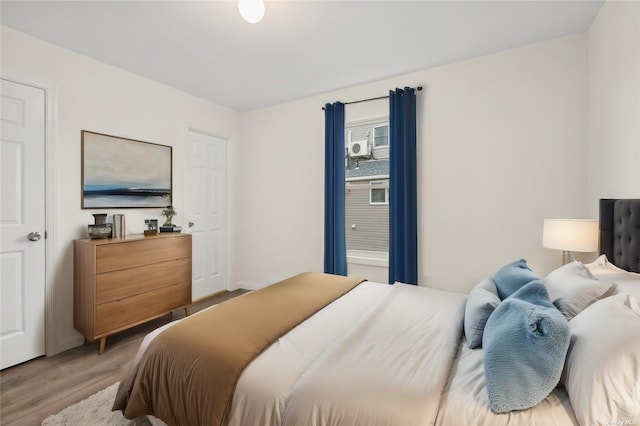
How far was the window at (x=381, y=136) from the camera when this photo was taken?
3.55m

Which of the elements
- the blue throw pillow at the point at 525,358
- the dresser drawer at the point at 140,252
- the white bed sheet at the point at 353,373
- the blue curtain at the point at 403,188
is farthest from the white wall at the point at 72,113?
the blue throw pillow at the point at 525,358

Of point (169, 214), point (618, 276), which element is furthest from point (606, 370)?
point (169, 214)

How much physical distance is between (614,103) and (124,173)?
4227 mm

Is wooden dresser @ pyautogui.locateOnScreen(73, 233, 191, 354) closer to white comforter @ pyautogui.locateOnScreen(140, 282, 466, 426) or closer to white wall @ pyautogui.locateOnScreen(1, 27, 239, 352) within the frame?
white wall @ pyautogui.locateOnScreen(1, 27, 239, 352)

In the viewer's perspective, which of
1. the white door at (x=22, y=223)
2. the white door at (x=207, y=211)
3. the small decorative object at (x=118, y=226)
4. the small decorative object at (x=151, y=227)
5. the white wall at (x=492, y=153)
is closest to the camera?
the white door at (x=22, y=223)

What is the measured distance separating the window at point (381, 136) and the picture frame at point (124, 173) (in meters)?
2.46

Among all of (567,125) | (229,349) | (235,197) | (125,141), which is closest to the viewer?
(229,349)

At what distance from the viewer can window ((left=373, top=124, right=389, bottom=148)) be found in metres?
Answer: 3.55

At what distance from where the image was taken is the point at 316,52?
2.75 m

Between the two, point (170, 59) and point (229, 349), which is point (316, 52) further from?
point (229, 349)

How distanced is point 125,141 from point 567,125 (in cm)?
422

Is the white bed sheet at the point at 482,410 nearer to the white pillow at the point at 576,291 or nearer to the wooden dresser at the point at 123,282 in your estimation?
the white pillow at the point at 576,291

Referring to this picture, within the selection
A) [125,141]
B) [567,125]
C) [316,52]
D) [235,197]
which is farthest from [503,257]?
[125,141]

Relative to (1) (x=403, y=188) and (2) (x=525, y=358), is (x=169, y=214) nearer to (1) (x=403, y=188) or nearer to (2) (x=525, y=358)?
(1) (x=403, y=188)
